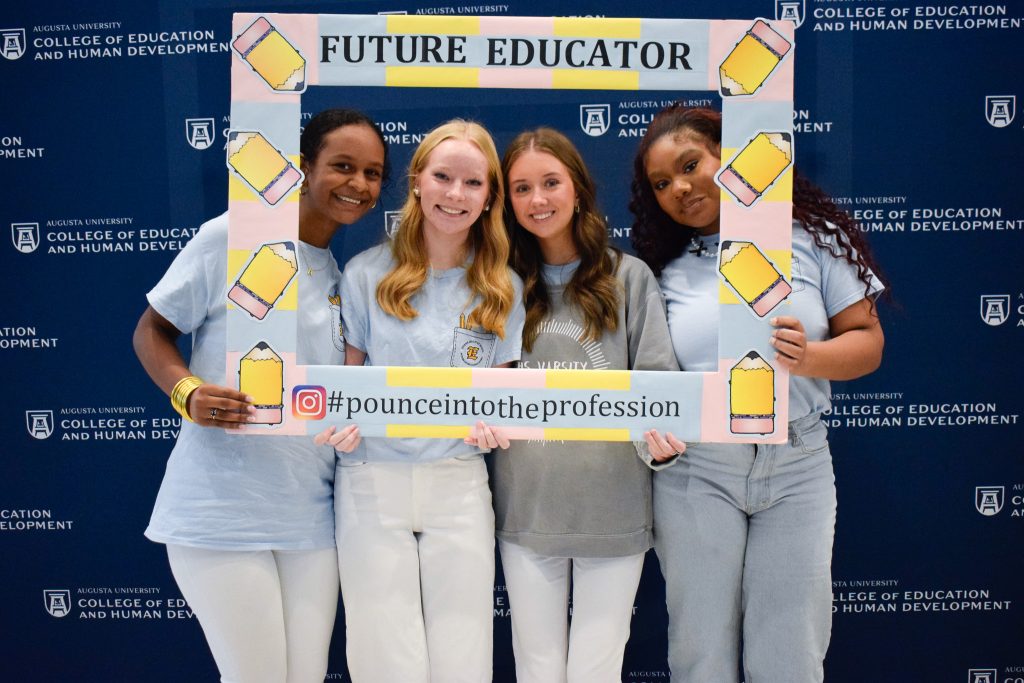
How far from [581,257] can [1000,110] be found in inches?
73.7

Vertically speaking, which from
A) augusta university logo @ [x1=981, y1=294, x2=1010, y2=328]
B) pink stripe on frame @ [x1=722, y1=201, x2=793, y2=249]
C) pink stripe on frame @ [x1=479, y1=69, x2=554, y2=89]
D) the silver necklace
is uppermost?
pink stripe on frame @ [x1=479, y1=69, x2=554, y2=89]

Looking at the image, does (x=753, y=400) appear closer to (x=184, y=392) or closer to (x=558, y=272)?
(x=558, y=272)

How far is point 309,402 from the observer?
2.10 metres

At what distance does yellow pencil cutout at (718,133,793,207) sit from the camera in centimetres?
208

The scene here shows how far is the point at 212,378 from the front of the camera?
7.28 ft

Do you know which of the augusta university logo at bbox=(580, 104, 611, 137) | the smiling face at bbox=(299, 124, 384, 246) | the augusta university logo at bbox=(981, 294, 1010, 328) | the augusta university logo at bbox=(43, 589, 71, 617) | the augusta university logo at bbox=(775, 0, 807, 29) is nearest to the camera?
the smiling face at bbox=(299, 124, 384, 246)

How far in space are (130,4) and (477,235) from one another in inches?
72.7

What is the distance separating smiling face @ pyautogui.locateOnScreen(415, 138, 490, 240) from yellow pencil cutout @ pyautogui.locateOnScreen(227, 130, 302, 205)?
39 cm

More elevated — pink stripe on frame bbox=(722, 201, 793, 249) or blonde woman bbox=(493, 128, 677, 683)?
pink stripe on frame bbox=(722, 201, 793, 249)

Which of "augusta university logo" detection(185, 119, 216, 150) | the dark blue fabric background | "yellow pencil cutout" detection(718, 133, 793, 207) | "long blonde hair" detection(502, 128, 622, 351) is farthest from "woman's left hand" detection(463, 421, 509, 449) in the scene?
"augusta university logo" detection(185, 119, 216, 150)

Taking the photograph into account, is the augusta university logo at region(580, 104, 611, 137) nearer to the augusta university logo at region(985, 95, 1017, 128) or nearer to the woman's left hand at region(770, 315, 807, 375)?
the woman's left hand at region(770, 315, 807, 375)

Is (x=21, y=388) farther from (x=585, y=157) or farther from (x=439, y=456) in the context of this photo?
(x=585, y=157)

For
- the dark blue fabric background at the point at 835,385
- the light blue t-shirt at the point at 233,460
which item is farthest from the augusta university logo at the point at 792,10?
the light blue t-shirt at the point at 233,460

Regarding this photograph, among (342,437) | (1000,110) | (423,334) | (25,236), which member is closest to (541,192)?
(423,334)
